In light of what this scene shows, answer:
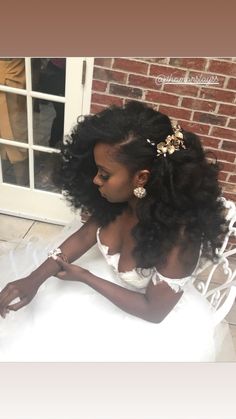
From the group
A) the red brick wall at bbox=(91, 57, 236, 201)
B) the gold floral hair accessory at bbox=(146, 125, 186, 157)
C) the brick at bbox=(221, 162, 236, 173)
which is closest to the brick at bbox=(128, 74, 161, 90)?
the red brick wall at bbox=(91, 57, 236, 201)

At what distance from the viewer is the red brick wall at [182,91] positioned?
0.67m

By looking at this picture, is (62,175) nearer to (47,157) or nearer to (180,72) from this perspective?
(47,157)

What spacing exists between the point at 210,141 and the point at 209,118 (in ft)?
0.15

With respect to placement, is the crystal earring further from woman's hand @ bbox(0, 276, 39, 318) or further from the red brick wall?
woman's hand @ bbox(0, 276, 39, 318)

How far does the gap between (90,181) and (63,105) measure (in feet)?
0.50

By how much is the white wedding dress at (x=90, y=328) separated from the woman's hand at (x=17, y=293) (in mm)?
27

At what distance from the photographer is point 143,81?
0.69 m

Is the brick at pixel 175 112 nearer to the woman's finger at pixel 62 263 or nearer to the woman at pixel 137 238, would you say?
the woman at pixel 137 238

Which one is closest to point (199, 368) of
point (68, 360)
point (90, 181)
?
point (68, 360)

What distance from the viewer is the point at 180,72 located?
2.22 ft

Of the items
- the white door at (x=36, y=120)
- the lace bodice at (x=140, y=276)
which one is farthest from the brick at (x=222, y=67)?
the lace bodice at (x=140, y=276)

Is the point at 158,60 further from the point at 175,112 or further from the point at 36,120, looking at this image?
the point at 36,120

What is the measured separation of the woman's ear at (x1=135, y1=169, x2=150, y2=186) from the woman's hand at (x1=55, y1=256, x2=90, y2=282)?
246 millimetres
